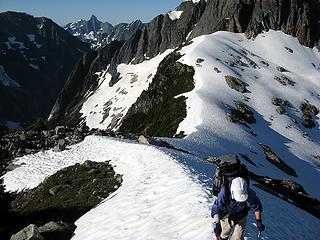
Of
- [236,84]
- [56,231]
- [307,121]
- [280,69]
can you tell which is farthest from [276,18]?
[56,231]

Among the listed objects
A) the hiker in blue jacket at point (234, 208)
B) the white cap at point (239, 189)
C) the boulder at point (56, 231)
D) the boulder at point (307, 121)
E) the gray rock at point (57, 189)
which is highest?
the white cap at point (239, 189)

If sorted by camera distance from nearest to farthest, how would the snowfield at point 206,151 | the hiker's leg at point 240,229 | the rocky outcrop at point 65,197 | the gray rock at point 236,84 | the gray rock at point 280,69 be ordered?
the hiker's leg at point 240,229 → the snowfield at point 206,151 → the rocky outcrop at point 65,197 → the gray rock at point 236,84 → the gray rock at point 280,69

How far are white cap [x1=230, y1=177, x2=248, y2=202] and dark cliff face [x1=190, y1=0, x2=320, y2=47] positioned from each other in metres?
143

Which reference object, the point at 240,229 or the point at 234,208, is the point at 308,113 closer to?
the point at 240,229

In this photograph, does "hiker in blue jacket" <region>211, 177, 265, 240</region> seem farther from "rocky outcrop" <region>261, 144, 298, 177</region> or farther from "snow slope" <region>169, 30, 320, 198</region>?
"rocky outcrop" <region>261, 144, 298, 177</region>

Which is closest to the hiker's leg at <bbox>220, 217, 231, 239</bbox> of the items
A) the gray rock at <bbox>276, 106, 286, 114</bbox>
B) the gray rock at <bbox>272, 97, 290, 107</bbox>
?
the gray rock at <bbox>276, 106, 286, 114</bbox>

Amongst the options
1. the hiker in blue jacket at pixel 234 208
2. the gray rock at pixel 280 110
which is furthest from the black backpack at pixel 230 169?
the gray rock at pixel 280 110

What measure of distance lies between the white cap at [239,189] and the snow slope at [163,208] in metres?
2.63

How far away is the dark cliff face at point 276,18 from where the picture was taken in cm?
15175

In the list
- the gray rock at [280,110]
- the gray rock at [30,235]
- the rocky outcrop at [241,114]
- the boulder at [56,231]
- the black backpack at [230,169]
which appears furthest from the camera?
the gray rock at [280,110]

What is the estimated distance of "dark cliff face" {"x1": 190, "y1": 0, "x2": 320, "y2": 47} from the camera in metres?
152

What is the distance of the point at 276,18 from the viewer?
15475cm

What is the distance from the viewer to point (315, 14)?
161875 mm

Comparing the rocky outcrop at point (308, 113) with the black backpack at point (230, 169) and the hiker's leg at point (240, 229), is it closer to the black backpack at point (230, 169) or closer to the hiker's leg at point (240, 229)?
the hiker's leg at point (240, 229)
